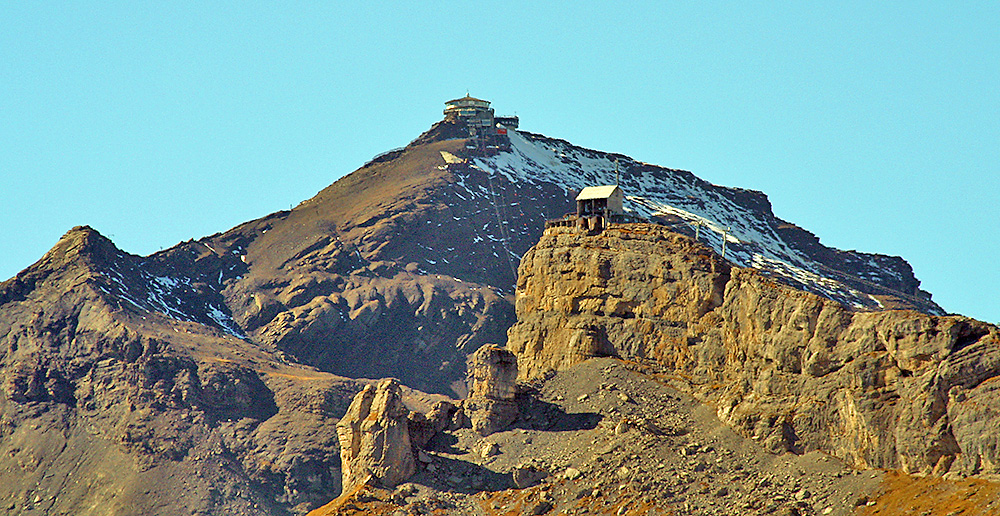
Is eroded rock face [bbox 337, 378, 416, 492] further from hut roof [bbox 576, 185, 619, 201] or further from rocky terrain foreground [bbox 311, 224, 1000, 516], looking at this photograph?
hut roof [bbox 576, 185, 619, 201]

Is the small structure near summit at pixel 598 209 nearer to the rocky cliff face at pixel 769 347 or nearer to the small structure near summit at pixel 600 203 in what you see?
the small structure near summit at pixel 600 203

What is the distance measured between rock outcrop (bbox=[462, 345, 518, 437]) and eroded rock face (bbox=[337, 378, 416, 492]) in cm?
627

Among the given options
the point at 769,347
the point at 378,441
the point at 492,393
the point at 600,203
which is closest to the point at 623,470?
the point at 769,347

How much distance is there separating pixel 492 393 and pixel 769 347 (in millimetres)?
21671

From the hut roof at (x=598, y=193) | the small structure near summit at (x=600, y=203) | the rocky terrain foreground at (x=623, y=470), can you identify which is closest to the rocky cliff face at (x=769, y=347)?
the rocky terrain foreground at (x=623, y=470)

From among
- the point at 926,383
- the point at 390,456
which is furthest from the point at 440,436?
the point at 926,383

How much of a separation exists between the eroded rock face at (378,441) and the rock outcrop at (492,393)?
20.6 feet

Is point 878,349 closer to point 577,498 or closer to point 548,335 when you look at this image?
point 577,498

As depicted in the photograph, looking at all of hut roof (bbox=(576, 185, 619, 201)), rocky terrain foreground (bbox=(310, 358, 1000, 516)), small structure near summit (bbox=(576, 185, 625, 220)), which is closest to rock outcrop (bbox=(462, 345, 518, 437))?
rocky terrain foreground (bbox=(310, 358, 1000, 516))

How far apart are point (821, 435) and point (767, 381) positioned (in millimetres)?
7768

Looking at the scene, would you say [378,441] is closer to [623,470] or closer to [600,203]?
[623,470]

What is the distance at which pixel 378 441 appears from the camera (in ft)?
452

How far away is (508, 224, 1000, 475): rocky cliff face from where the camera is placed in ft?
393

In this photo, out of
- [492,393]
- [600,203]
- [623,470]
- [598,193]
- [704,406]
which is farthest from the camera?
[598,193]
